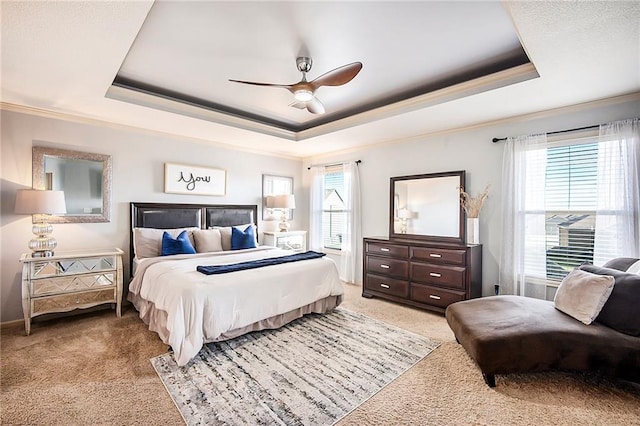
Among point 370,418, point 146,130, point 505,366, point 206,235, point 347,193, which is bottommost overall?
point 370,418

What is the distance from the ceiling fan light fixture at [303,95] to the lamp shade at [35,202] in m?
2.88

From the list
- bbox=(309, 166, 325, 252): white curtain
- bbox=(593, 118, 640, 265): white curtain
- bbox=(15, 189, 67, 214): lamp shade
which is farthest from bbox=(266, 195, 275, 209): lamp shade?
bbox=(593, 118, 640, 265): white curtain

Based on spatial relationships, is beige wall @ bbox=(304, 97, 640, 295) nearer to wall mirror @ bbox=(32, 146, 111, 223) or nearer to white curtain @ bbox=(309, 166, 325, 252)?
white curtain @ bbox=(309, 166, 325, 252)

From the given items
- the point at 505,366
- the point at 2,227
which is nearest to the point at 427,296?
the point at 505,366

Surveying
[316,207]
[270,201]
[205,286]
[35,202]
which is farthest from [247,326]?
[316,207]

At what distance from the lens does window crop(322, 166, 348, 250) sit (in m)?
5.56

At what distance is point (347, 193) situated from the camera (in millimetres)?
5348

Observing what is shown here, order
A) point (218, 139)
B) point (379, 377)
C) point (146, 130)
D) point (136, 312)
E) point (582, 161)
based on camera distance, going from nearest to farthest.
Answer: point (379, 377) < point (582, 161) < point (136, 312) < point (146, 130) < point (218, 139)

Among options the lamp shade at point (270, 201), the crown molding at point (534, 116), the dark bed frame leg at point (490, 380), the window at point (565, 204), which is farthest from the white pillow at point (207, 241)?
the window at point (565, 204)

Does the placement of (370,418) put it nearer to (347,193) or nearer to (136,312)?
(136,312)

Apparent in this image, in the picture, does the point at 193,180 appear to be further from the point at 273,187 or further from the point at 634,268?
the point at 634,268

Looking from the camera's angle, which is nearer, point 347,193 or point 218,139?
point 218,139

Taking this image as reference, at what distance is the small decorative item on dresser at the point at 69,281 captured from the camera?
302cm

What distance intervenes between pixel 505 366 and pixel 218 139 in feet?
15.1
